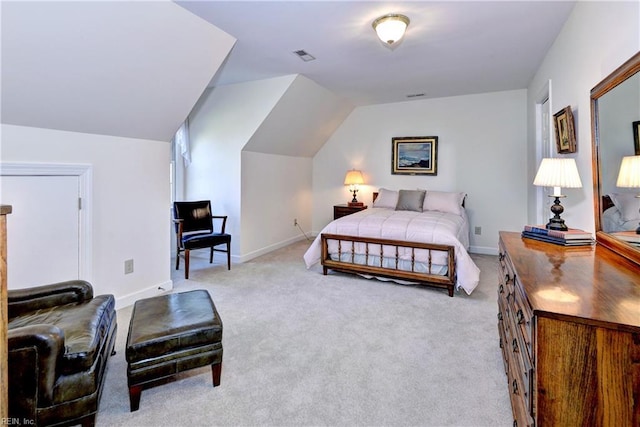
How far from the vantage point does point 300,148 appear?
Result: 5773 millimetres

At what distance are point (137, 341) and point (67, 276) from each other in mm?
1475

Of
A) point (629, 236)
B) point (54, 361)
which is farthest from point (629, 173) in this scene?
point (54, 361)

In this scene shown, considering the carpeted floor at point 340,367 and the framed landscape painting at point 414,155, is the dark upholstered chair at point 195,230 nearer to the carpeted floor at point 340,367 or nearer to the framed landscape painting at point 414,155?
the carpeted floor at point 340,367

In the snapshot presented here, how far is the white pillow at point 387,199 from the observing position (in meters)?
5.16

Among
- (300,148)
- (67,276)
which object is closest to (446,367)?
(67,276)

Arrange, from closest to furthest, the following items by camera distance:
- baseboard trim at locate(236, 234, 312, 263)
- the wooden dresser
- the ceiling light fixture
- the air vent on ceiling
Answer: the wooden dresser, the ceiling light fixture, the air vent on ceiling, baseboard trim at locate(236, 234, 312, 263)

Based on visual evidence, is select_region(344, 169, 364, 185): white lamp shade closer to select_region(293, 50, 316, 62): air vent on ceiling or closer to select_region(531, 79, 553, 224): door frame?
select_region(293, 50, 316, 62): air vent on ceiling

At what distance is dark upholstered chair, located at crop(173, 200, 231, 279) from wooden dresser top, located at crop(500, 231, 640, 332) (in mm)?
3118

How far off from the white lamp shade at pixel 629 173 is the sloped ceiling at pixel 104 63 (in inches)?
113

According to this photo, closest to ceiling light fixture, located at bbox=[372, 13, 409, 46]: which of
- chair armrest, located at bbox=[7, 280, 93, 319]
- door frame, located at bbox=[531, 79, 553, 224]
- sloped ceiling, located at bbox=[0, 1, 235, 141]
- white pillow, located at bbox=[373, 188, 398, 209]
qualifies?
sloped ceiling, located at bbox=[0, 1, 235, 141]

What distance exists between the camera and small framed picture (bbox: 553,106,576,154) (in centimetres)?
245

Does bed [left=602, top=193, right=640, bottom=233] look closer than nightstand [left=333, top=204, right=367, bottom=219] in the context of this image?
Yes

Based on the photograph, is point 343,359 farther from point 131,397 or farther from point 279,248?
point 279,248

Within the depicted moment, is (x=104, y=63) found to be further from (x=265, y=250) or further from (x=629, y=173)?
(x=265, y=250)
